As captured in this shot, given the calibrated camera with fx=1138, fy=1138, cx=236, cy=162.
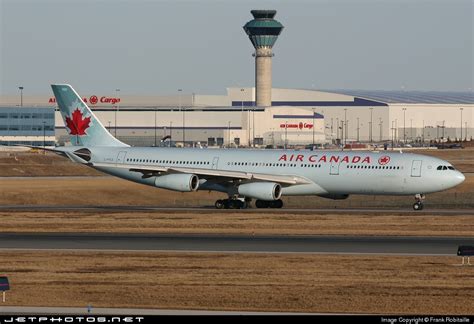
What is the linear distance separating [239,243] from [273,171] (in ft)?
75.0

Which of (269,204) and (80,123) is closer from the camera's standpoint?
(269,204)

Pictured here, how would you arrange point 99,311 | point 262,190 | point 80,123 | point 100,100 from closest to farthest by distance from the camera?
point 99,311 → point 262,190 → point 80,123 → point 100,100

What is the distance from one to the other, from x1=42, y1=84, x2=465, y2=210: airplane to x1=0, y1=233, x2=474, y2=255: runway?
55.6ft

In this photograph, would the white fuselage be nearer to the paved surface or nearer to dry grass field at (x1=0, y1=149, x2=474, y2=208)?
dry grass field at (x1=0, y1=149, x2=474, y2=208)

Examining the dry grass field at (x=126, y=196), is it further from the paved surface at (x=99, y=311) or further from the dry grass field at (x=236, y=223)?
the paved surface at (x=99, y=311)

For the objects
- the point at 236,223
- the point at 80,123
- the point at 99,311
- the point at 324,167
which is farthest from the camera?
the point at 80,123

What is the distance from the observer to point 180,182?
213ft

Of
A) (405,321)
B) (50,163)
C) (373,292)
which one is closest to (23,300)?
(373,292)

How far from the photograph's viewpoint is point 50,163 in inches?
4513

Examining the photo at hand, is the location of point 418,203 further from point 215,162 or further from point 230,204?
Result: point 215,162

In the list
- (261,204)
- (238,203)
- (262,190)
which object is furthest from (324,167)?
(238,203)

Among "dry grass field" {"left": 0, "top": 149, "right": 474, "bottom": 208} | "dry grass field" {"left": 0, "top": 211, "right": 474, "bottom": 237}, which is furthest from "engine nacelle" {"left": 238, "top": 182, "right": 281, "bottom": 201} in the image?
"dry grass field" {"left": 0, "top": 149, "right": 474, "bottom": 208}

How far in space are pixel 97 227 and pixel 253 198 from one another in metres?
15.4

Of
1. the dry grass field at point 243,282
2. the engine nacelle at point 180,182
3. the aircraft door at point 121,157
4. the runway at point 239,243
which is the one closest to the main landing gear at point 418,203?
the engine nacelle at point 180,182
